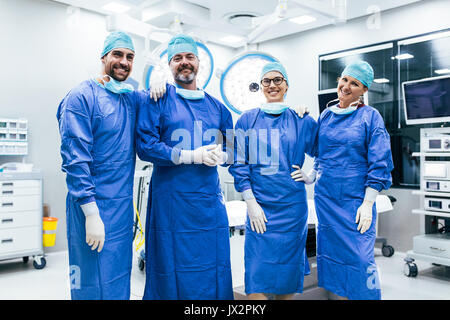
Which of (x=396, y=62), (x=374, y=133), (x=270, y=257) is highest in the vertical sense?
(x=396, y=62)

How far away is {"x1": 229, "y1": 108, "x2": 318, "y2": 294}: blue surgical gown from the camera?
198 cm

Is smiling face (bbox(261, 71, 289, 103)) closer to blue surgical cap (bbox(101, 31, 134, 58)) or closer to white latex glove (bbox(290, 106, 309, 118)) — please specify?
white latex glove (bbox(290, 106, 309, 118))

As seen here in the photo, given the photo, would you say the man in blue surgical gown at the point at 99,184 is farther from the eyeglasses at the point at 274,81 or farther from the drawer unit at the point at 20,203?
the drawer unit at the point at 20,203

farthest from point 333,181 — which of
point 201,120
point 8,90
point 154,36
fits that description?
point 8,90

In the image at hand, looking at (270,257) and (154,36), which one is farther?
(154,36)

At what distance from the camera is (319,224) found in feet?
6.93

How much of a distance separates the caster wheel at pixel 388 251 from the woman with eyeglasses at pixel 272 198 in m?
2.82

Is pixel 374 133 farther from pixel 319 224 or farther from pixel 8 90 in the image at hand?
pixel 8 90

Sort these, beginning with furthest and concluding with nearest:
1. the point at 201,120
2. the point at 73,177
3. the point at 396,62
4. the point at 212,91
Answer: the point at 212,91 → the point at 396,62 → the point at 201,120 → the point at 73,177

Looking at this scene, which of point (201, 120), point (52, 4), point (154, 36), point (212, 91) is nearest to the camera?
point (201, 120)

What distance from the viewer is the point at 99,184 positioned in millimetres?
1657

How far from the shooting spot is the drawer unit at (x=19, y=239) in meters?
3.61

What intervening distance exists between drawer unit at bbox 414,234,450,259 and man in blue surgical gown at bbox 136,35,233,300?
2.57m
